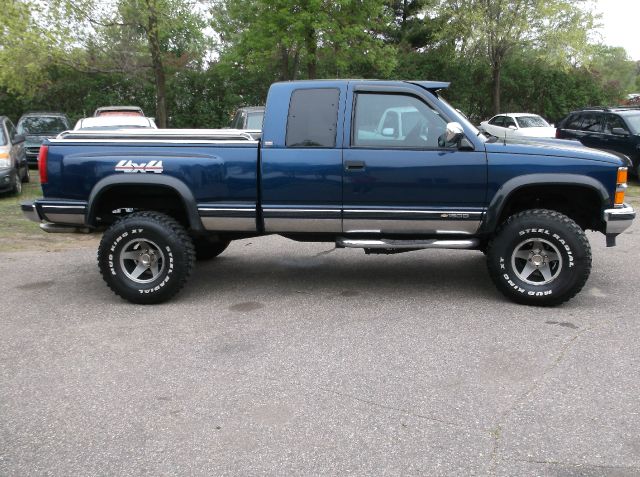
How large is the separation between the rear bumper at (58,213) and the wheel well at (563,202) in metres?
3.86

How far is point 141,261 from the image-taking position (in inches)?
231

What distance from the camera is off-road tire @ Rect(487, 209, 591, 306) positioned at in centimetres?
545

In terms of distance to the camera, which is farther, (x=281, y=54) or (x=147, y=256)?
(x=281, y=54)

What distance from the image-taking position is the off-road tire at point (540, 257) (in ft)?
17.9

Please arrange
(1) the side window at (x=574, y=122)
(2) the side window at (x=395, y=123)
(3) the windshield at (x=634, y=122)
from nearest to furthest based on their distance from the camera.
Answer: (2) the side window at (x=395, y=123)
(3) the windshield at (x=634, y=122)
(1) the side window at (x=574, y=122)

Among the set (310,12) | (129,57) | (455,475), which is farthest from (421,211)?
(129,57)

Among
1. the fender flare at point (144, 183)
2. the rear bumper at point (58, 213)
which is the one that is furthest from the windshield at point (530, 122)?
the rear bumper at point (58, 213)

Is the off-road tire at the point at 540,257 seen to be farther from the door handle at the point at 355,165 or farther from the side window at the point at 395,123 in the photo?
the door handle at the point at 355,165

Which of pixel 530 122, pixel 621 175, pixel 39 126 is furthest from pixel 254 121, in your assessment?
pixel 530 122

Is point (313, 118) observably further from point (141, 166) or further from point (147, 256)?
point (147, 256)

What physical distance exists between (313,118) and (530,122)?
15703mm

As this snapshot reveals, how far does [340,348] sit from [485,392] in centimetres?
116

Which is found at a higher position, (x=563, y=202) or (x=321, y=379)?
(x=563, y=202)

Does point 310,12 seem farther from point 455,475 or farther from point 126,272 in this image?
point 455,475
